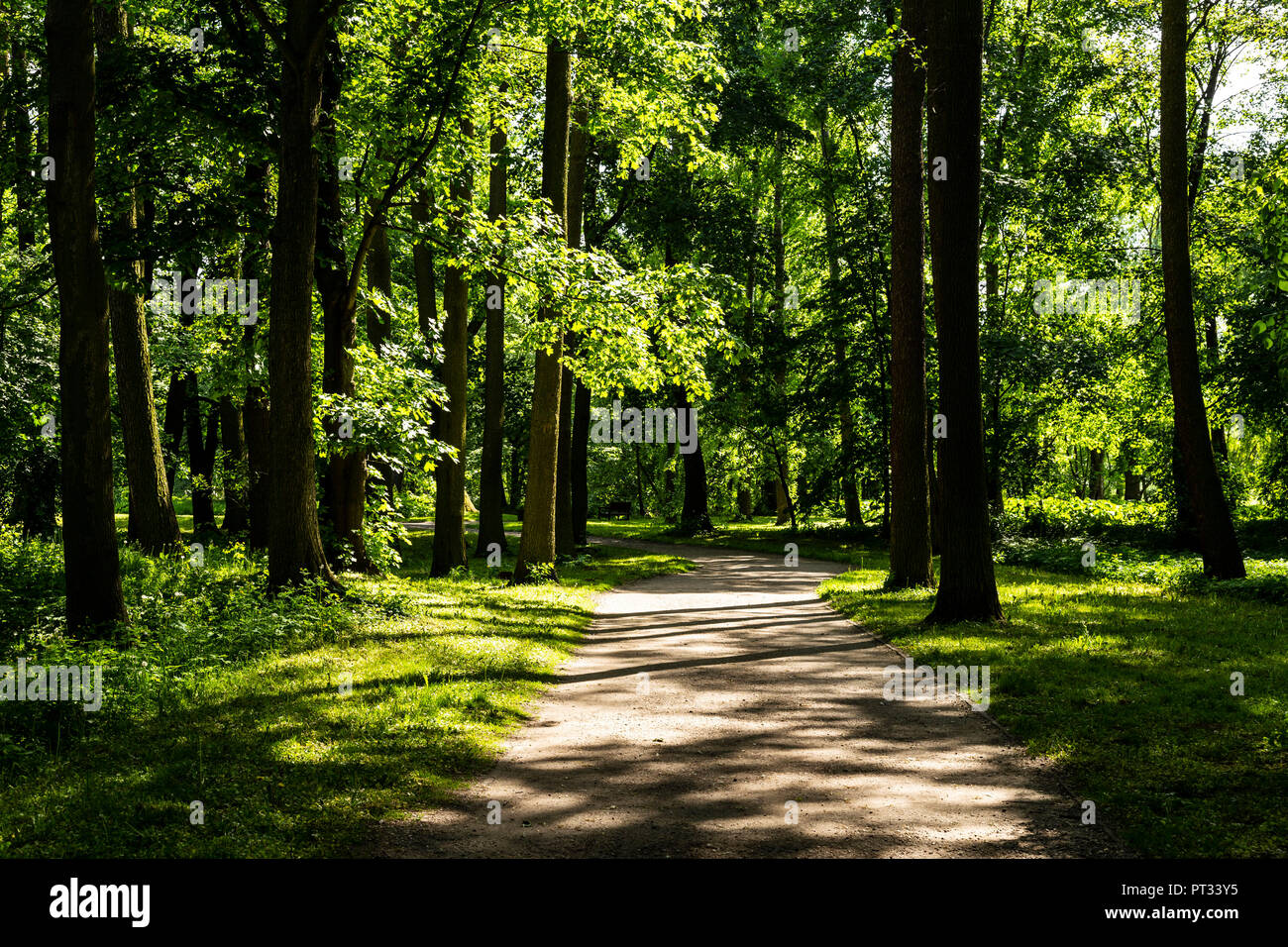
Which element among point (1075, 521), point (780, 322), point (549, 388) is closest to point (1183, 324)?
point (549, 388)

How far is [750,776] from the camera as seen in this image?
6457 millimetres

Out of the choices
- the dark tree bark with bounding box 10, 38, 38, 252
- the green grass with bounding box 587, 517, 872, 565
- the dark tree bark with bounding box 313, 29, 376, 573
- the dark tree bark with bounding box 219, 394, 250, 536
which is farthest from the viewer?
the green grass with bounding box 587, 517, 872, 565

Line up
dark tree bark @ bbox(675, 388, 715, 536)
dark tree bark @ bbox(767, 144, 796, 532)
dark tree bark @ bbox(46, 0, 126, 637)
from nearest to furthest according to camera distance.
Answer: dark tree bark @ bbox(46, 0, 126, 637) < dark tree bark @ bbox(767, 144, 796, 532) < dark tree bark @ bbox(675, 388, 715, 536)

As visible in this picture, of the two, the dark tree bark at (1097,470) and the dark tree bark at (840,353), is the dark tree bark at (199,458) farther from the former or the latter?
the dark tree bark at (1097,470)

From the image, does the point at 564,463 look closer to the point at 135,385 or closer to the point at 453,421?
the point at 453,421

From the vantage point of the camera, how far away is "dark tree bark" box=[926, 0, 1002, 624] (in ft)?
40.2

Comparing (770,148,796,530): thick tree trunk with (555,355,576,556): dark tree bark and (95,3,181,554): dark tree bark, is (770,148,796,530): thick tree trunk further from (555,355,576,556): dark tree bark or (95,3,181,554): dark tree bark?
(95,3,181,554): dark tree bark

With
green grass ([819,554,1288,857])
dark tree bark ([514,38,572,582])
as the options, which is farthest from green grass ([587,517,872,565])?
green grass ([819,554,1288,857])

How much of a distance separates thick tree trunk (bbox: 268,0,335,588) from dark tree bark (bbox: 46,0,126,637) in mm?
2411

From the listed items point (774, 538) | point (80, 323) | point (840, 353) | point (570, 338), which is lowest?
point (774, 538)

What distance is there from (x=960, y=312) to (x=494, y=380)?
9.54m

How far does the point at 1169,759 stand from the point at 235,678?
7.74 metres

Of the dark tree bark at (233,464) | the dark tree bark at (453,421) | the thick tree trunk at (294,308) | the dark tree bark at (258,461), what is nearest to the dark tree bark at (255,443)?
the dark tree bark at (258,461)

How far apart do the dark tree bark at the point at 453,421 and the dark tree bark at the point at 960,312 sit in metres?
9.47
